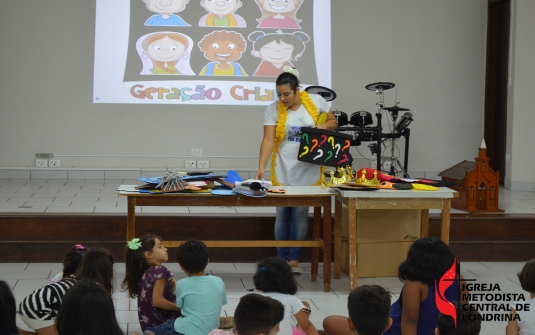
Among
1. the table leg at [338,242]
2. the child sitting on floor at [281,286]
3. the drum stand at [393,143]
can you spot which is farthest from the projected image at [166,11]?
the child sitting on floor at [281,286]

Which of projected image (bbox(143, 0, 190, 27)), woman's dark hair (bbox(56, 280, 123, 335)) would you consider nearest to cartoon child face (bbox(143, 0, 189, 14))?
projected image (bbox(143, 0, 190, 27))

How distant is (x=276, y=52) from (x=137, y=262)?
550cm

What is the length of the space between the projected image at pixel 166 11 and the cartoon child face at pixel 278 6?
991mm

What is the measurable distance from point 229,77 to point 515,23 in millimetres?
3488

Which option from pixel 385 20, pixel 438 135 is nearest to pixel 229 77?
pixel 385 20

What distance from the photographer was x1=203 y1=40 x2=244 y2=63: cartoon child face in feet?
27.7

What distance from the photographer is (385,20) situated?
8.68 metres

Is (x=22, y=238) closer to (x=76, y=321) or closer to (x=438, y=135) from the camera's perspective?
(x=76, y=321)

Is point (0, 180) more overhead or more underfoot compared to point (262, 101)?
more underfoot

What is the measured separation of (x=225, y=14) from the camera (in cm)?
847

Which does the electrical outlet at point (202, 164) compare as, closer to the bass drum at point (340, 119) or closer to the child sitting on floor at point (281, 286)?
the bass drum at point (340, 119)

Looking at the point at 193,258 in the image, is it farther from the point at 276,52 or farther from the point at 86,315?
the point at 276,52

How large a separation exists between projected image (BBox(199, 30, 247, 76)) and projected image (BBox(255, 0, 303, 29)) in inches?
14.8

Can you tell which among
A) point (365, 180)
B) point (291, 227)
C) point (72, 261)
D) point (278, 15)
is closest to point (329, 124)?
point (365, 180)
